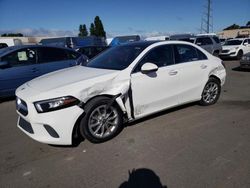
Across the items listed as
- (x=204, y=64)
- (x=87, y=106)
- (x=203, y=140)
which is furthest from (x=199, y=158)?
(x=204, y=64)

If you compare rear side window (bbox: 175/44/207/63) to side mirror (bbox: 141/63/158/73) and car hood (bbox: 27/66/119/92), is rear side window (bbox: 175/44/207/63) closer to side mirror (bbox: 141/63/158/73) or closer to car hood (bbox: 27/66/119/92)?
side mirror (bbox: 141/63/158/73)

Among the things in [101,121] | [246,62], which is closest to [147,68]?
[101,121]

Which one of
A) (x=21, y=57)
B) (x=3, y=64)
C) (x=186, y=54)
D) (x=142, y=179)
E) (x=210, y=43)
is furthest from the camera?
(x=210, y=43)

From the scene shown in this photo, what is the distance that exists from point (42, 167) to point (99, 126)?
1030 mm

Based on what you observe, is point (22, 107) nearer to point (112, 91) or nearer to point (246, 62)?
point (112, 91)

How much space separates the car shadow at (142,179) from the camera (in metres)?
2.69

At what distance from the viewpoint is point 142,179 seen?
2801 millimetres

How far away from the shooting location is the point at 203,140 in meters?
3.72

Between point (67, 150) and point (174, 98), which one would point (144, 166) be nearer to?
point (67, 150)

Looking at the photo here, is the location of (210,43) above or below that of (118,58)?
below

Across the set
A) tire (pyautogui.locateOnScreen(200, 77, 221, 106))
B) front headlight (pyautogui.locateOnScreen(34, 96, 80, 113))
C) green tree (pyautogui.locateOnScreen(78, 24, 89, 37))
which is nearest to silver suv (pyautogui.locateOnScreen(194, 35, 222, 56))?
tire (pyautogui.locateOnScreen(200, 77, 221, 106))

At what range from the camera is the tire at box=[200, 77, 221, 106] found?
5328mm

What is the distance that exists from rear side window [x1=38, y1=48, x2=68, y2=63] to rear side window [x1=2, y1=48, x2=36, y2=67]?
0.21 m

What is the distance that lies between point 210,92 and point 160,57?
1.76 meters
